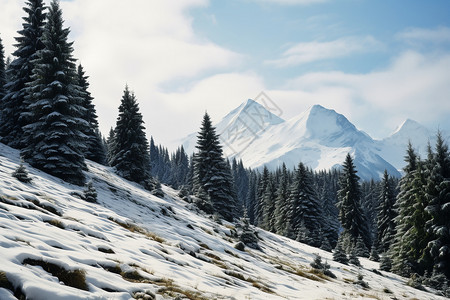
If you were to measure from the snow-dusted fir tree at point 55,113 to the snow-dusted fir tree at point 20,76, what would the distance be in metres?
2.76

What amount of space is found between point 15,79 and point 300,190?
40939mm

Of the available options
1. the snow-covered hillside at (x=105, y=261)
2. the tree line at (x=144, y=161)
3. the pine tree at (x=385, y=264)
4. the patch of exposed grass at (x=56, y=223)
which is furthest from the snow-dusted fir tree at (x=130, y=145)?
the pine tree at (x=385, y=264)

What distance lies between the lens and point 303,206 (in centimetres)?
4781

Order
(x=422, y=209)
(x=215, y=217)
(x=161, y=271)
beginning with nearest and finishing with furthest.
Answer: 1. (x=161, y=271)
2. (x=215, y=217)
3. (x=422, y=209)

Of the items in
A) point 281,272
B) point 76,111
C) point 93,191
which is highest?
point 76,111

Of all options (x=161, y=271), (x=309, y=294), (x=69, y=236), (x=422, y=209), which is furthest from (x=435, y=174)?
(x=69, y=236)

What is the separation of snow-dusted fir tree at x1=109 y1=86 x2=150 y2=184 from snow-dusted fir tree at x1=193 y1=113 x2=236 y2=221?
770cm

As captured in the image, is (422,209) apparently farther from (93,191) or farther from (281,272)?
(93,191)

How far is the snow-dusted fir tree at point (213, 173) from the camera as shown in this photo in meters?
36.7

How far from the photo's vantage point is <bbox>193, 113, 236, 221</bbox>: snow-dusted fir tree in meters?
36.7

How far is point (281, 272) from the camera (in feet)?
46.8

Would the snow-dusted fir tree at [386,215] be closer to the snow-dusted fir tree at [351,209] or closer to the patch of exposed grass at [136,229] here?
the snow-dusted fir tree at [351,209]

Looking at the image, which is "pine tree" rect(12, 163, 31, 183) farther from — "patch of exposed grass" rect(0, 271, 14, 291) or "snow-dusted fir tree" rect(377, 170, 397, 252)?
"snow-dusted fir tree" rect(377, 170, 397, 252)

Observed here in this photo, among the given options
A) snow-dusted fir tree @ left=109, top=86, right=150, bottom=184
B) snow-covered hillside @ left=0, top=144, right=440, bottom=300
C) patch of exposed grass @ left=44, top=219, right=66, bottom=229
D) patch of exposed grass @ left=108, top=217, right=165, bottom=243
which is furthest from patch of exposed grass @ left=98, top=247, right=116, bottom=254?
snow-dusted fir tree @ left=109, top=86, right=150, bottom=184
